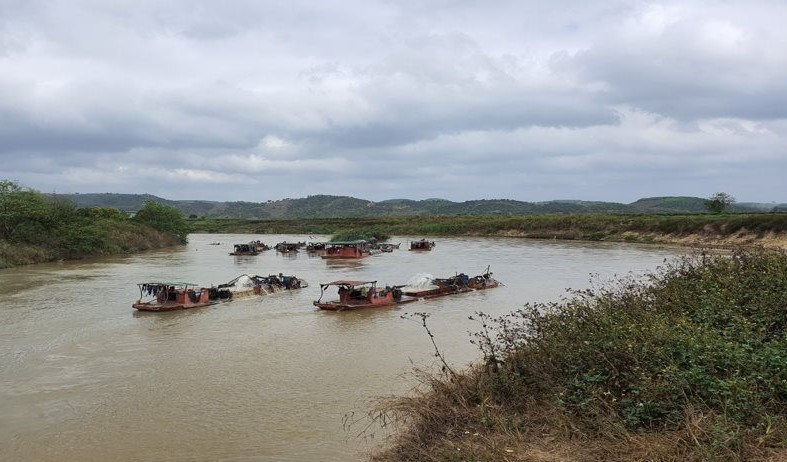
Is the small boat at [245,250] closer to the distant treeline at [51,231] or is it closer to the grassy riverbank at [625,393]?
the distant treeline at [51,231]

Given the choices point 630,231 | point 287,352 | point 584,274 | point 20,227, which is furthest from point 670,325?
point 630,231

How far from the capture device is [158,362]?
15.7m

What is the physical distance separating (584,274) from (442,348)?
2147 centimetres

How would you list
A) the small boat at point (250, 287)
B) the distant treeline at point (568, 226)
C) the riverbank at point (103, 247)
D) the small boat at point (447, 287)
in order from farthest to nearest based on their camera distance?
the distant treeline at point (568, 226) < the riverbank at point (103, 247) < the small boat at point (447, 287) < the small boat at point (250, 287)

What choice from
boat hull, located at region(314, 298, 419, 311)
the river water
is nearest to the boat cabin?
the river water

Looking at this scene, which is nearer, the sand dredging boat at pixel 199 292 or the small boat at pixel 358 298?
the small boat at pixel 358 298

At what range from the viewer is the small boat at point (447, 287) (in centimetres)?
2730

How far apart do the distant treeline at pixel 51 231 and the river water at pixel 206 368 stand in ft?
40.7

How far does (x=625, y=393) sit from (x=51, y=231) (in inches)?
1930

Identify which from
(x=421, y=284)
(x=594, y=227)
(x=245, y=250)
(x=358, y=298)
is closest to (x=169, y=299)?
(x=358, y=298)

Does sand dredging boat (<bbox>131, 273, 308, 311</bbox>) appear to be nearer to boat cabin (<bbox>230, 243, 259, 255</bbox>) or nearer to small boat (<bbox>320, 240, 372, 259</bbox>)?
small boat (<bbox>320, 240, 372, 259</bbox>)

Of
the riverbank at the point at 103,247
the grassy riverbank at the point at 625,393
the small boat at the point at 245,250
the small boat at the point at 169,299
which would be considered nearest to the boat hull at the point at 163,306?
the small boat at the point at 169,299

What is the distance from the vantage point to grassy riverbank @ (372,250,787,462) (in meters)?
6.24

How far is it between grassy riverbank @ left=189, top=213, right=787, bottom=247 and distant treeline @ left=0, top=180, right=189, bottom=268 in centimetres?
2311
